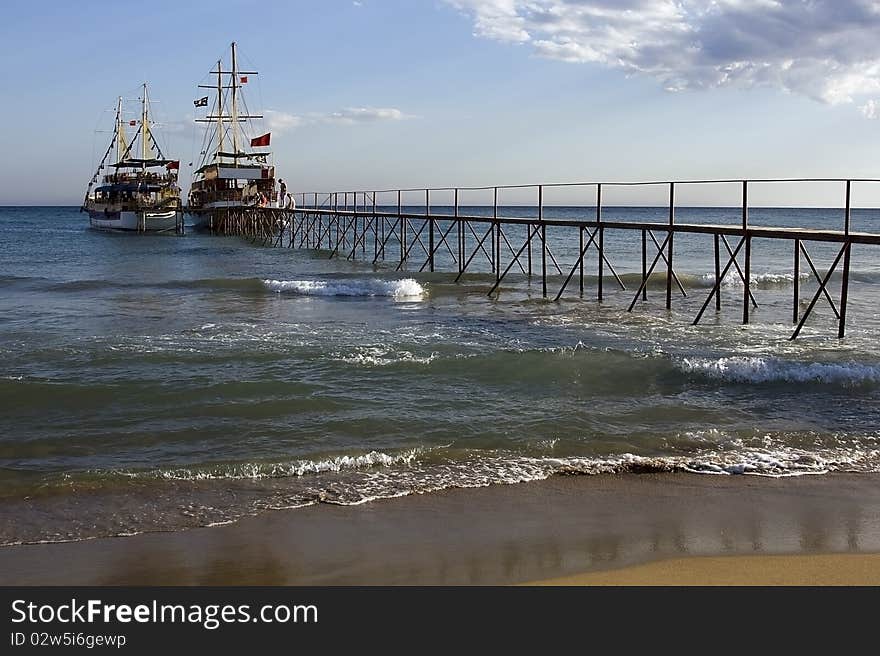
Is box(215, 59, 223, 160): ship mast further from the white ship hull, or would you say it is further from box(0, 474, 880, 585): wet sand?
box(0, 474, 880, 585): wet sand

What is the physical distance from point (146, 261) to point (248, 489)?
32716 millimetres

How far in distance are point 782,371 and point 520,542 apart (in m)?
7.14

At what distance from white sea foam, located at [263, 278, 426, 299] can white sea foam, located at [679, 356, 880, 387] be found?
502 inches

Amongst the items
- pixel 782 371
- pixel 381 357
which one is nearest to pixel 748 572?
pixel 782 371

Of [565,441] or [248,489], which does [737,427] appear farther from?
[248,489]

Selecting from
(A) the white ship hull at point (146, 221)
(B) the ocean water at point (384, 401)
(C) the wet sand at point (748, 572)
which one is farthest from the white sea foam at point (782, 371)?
(A) the white ship hull at point (146, 221)

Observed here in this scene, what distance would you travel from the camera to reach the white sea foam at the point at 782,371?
1131 centimetres

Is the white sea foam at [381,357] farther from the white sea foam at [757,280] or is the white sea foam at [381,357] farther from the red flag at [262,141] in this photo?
the red flag at [262,141]

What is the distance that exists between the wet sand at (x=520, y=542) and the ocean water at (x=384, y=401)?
0.39 metres

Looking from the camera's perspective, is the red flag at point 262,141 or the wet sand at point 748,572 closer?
the wet sand at point 748,572

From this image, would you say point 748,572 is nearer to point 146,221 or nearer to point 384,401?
point 384,401

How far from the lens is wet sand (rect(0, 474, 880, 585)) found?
17.1 feet

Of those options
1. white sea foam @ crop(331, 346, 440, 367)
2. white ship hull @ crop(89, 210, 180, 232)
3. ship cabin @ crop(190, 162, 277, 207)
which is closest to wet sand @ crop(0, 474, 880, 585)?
white sea foam @ crop(331, 346, 440, 367)

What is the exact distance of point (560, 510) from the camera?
6.52 m
